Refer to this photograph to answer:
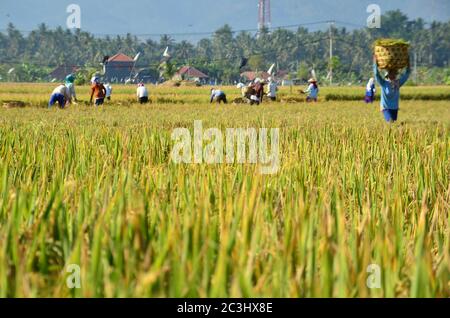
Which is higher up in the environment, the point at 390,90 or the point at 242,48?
the point at 242,48

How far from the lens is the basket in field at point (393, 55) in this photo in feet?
31.1

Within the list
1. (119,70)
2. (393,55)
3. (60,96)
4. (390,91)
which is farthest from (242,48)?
(390,91)

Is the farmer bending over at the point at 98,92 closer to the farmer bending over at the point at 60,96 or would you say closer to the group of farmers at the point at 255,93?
the farmer bending over at the point at 60,96

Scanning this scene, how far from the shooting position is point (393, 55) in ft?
31.1

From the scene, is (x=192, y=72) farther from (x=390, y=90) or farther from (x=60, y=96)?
(x=390, y=90)

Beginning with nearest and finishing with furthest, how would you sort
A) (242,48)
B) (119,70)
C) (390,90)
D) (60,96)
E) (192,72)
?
(390,90) → (60,96) → (192,72) → (119,70) → (242,48)

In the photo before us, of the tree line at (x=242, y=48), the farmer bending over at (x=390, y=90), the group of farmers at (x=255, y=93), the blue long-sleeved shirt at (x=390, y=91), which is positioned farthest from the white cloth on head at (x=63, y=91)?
the tree line at (x=242, y=48)

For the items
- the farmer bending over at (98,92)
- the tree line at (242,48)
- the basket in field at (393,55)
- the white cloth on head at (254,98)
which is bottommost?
the white cloth on head at (254,98)

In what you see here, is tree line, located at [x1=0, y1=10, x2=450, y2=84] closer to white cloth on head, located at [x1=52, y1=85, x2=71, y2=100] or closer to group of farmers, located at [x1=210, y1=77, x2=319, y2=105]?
group of farmers, located at [x1=210, y1=77, x2=319, y2=105]

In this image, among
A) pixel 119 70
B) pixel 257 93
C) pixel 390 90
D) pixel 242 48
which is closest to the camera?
pixel 390 90

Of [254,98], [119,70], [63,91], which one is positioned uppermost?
[119,70]

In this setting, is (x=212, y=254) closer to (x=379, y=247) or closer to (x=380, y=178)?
(x=379, y=247)

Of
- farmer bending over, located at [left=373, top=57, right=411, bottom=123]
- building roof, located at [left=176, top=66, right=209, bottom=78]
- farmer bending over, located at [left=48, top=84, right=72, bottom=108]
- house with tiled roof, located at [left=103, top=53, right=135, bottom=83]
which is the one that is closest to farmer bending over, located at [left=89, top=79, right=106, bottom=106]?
farmer bending over, located at [left=48, top=84, right=72, bottom=108]

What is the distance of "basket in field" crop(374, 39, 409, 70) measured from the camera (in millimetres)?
9492
